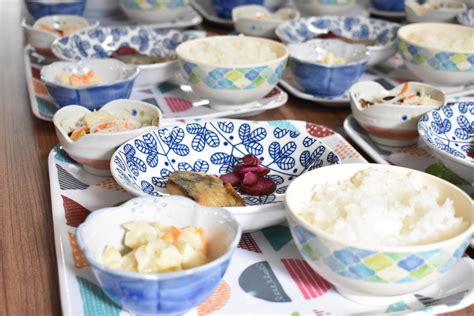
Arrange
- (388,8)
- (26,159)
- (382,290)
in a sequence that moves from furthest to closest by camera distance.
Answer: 1. (388,8)
2. (26,159)
3. (382,290)

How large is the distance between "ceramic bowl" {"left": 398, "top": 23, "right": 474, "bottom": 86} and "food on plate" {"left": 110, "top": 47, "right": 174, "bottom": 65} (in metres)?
0.58

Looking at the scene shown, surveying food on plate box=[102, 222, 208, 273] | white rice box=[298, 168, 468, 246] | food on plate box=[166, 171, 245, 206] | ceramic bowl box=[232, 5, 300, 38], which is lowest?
ceramic bowl box=[232, 5, 300, 38]

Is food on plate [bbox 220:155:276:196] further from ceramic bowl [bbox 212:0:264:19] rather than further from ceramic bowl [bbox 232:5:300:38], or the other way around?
ceramic bowl [bbox 212:0:264:19]

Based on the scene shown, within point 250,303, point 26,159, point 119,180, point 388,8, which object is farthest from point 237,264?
point 388,8

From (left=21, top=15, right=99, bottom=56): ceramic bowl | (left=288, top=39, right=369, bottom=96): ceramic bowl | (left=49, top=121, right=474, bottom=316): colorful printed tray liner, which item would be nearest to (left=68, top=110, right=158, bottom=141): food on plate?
(left=49, top=121, right=474, bottom=316): colorful printed tray liner

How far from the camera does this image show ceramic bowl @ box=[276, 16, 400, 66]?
1.82 m

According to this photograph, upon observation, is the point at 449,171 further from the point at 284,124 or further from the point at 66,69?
the point at 66,69

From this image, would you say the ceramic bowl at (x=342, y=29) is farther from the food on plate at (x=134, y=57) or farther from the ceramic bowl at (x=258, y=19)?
the food on plate at (x=134, y=57)

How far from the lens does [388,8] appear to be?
228 centimetres

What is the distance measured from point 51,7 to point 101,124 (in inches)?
38.4

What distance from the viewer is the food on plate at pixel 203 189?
92 centimetres

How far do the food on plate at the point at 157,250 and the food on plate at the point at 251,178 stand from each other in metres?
0.25

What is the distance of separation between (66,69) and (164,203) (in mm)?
704

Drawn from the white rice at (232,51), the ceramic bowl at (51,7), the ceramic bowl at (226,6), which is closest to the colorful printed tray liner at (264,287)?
the white rice at (232,51)
